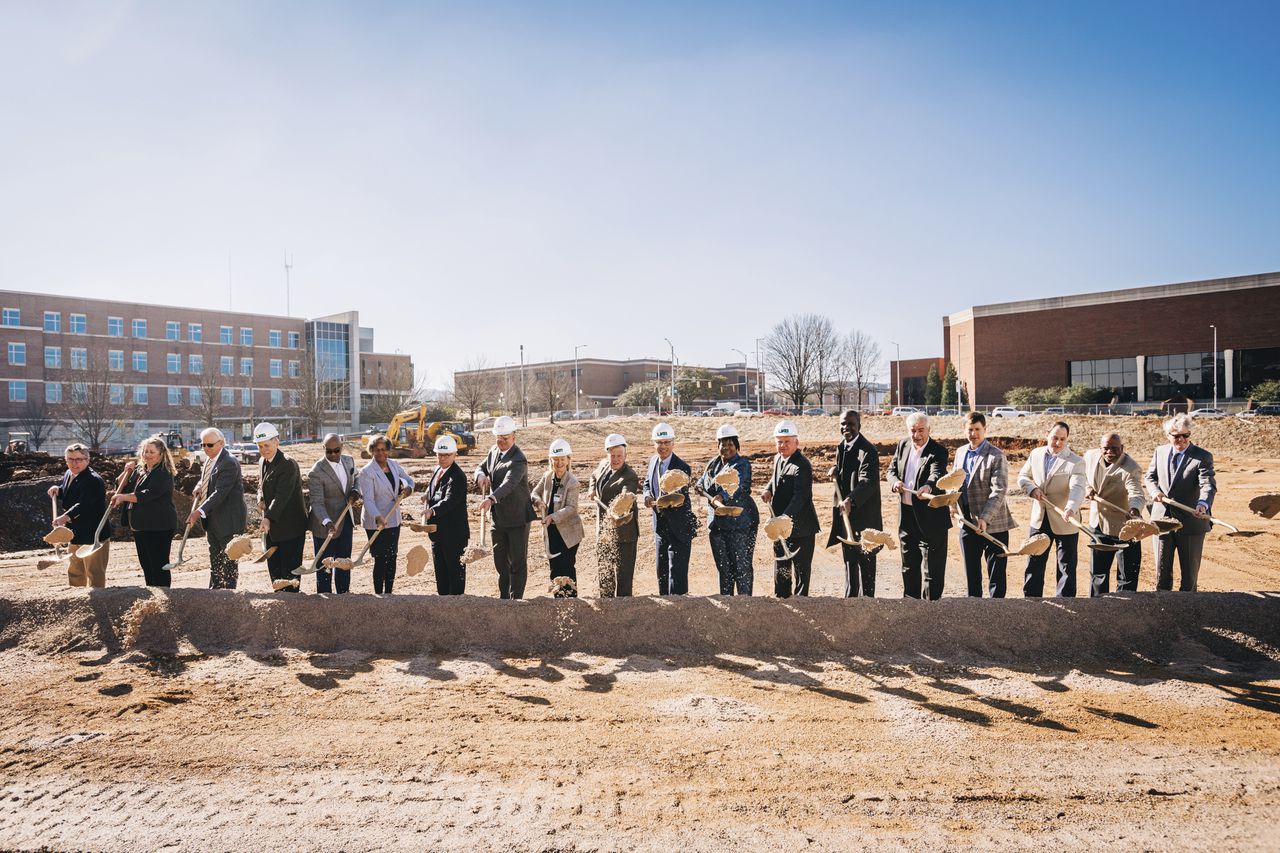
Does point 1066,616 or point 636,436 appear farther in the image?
point 636,436

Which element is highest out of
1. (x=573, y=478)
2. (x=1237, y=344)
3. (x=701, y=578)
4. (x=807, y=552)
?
(x=1237, y=344)

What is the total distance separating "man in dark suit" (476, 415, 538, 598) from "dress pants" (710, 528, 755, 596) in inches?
61.4

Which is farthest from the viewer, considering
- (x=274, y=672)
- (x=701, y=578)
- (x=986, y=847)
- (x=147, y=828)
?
(x=701, y=578)

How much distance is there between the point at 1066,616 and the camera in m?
5.80

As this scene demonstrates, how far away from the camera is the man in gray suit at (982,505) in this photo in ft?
20.2

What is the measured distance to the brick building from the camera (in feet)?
150

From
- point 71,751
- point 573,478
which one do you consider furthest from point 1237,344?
point 71,751

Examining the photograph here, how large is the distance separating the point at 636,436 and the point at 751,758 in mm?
40482

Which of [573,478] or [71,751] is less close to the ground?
[573,478]

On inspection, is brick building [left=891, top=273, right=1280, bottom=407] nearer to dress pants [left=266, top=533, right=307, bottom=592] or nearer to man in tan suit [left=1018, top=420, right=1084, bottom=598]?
man in tan suit [left=1018, top=420, right=1084, bottom=598]

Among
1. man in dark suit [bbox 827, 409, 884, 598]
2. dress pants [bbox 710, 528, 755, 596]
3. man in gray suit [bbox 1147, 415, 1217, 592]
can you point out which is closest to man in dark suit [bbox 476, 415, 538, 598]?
dress pants [bbox 710, 528, 755, 596]

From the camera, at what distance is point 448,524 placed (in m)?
6.72

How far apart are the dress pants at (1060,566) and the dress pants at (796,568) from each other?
1.69m

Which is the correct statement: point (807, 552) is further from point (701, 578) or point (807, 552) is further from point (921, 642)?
point (701, 578)
